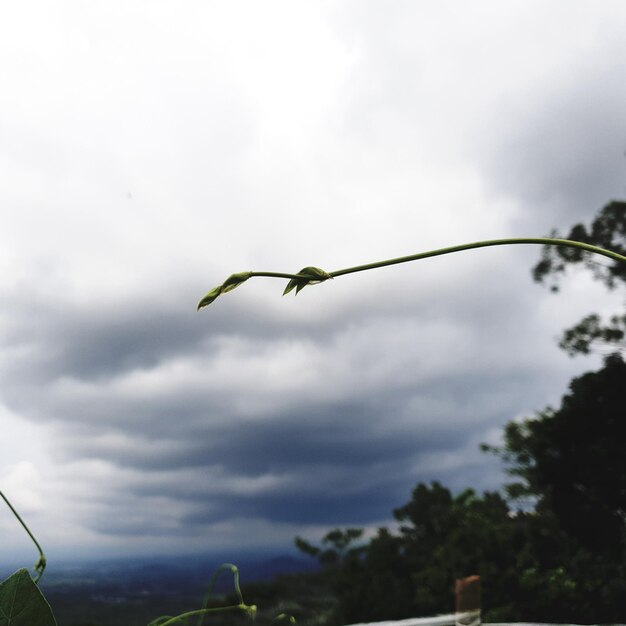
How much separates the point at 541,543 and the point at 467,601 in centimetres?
750

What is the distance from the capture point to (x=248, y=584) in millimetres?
7547

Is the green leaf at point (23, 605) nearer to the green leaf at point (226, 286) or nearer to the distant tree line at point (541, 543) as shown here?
the green leaf at point (226, 286)

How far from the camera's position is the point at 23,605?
0.83 ft

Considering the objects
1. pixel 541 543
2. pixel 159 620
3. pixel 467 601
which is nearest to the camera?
pixel 159 620

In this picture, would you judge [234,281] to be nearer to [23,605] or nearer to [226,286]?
[226,286]

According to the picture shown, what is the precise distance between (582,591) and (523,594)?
67 centimetres

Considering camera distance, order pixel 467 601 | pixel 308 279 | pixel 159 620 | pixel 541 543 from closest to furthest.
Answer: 1. pixel 308 279
2. pixel 159 620
3. pixel 467 601
4. pixel 541 543

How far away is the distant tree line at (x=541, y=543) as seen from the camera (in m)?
7.22

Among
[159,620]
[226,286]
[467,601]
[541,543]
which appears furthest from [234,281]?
[541,543]

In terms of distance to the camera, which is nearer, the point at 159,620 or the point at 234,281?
the point at 234,281

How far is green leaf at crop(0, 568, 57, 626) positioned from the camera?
25cm

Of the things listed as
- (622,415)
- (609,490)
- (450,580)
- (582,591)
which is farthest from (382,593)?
(622,415)

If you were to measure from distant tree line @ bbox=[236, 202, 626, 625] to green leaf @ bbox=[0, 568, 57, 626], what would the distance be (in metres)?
7.31

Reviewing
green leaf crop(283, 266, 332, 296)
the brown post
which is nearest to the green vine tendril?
green leaf crop(283, 266, 332, 296)
